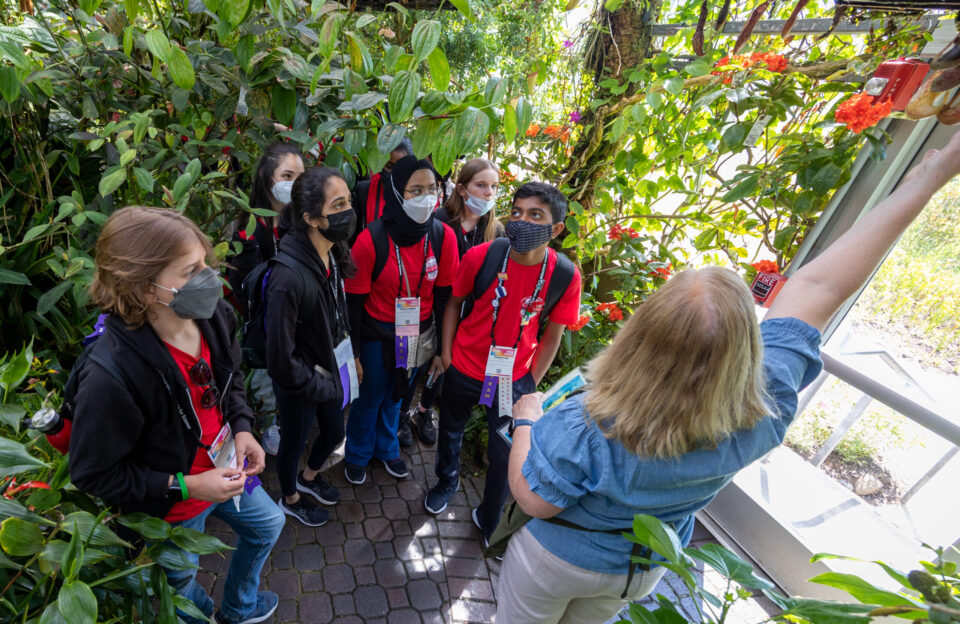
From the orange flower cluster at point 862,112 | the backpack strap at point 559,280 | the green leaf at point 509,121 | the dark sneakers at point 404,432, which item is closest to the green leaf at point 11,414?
the green leaf at point 509,121

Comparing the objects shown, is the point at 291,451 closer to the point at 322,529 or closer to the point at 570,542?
the point at 322,529

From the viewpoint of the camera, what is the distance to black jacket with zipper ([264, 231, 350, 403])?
6.15 feet

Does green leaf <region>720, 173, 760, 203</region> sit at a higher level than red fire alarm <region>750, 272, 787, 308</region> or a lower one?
higher

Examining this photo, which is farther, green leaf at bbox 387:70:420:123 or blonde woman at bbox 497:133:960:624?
green leaf at bbox 387:70:420:123

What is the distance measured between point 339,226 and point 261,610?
5.70 ft

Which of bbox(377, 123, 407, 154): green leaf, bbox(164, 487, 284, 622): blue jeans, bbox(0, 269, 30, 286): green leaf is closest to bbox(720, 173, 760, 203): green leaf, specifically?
bbox(377, 123, 407, 154): green leaf

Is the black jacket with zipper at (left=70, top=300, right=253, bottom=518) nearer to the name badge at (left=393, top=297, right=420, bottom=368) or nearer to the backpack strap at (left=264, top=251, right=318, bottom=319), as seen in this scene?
the backpack strap at (left=264, top=251, right=318, bottom=319)

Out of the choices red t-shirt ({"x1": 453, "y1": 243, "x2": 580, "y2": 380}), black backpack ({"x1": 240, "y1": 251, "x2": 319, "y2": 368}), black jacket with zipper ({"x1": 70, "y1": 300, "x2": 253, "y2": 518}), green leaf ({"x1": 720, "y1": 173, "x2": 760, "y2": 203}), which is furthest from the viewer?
red t-shirt ({"x1": 453, "y1": 243, "x2": 580, "y2": 380})

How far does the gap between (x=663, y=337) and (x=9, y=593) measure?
171 centimetres

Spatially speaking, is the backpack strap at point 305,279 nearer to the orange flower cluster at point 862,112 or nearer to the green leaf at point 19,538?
the green leaf at point 19,538

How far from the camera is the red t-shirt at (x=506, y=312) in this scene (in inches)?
91.0

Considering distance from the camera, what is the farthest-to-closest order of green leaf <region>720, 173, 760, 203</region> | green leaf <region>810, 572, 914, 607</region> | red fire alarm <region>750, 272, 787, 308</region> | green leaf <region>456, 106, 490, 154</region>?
red fire alarm <region>750, 272, 787, 308</region>
green leaf <region>720, 173, 760, 203</region>
green leaf <region>456, 106, 490, 154</region>
green leaf <region>810, 572, 914, 607</region>

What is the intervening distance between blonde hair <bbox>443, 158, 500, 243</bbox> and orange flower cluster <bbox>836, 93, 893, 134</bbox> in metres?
A: 1.67

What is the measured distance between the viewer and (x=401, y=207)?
91.7 inches
